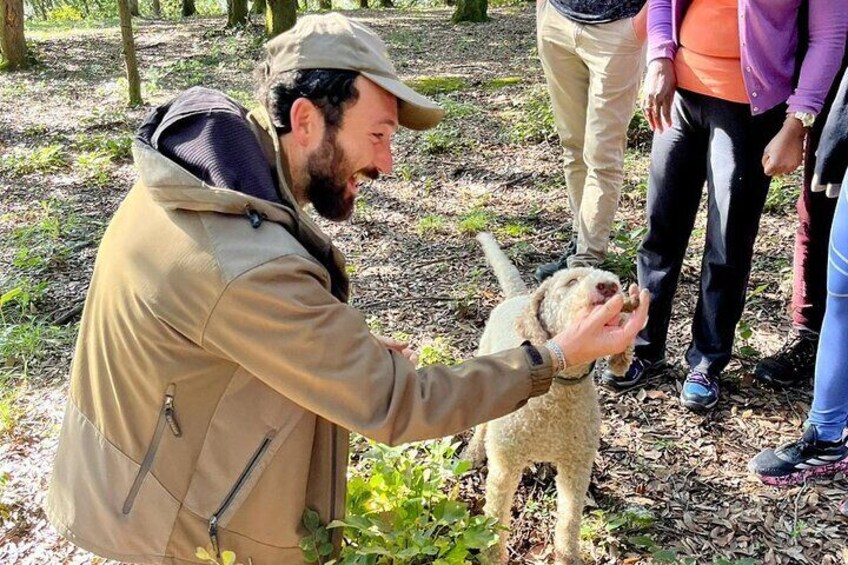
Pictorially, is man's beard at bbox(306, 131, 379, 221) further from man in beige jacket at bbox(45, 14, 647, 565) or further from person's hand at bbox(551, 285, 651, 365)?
person's hand at bbox(551, 285, 651, 365)

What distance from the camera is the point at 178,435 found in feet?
6.08

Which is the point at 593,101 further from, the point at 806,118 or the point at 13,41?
the point at 13,41

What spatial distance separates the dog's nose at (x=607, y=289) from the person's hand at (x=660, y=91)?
1.27m

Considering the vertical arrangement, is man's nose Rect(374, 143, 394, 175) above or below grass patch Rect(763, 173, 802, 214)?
above

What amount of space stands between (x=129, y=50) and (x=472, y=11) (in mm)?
8667

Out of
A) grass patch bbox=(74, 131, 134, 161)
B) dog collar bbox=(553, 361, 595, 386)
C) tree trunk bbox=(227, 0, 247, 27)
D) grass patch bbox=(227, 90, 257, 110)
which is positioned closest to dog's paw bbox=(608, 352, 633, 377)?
dog collar bbox=(553, 361, 595, 386)

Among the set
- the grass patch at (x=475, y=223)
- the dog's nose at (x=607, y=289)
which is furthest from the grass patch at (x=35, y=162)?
the dog's nose at (x=607, y=289)

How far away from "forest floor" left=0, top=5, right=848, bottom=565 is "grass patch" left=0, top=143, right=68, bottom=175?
18mm

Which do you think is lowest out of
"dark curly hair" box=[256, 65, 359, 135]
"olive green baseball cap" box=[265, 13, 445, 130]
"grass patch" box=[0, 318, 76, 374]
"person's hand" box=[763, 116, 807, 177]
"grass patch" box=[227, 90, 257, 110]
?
"grass patch" box=[0, 318, 76, 374]

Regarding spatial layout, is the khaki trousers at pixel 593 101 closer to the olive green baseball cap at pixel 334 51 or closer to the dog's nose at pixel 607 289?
the dog's nose at pixel 607 289

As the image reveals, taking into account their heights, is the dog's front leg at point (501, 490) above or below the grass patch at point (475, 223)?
below

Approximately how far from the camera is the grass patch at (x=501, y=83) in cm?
916

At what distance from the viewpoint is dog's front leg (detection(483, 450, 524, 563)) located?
103 inches

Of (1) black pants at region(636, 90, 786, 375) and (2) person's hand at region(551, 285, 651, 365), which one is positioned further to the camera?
(1) black pants at region(636, 90, 786, 375)
